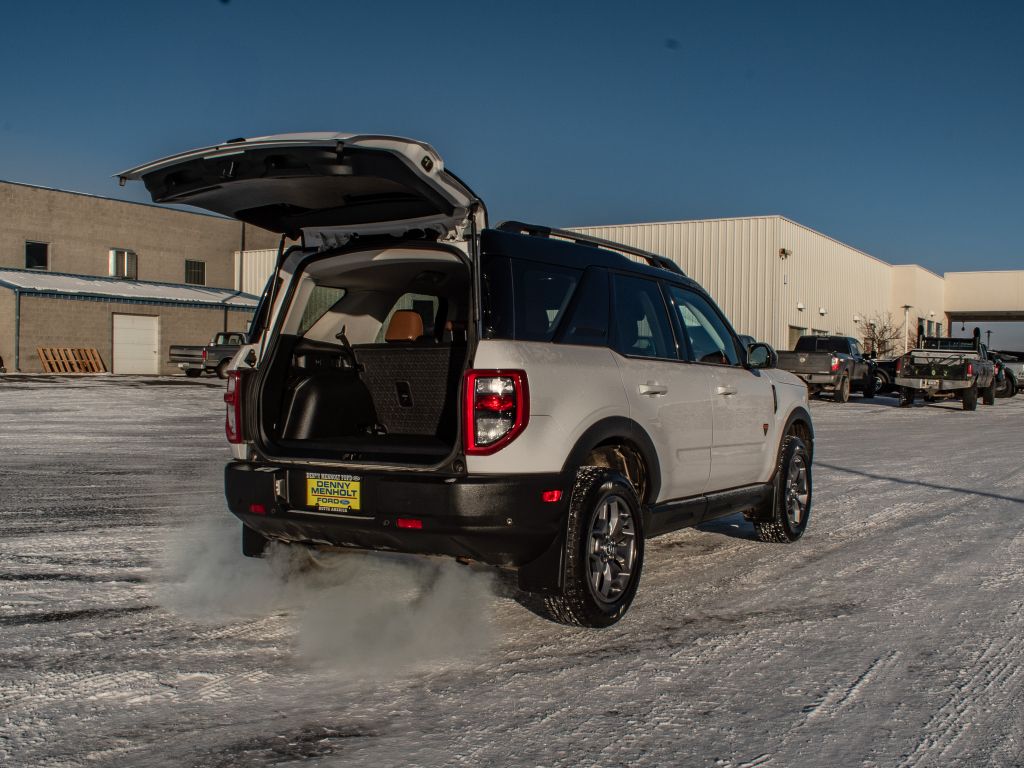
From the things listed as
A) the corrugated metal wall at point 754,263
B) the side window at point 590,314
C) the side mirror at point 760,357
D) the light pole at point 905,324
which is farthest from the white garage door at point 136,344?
the light pole at point 905,324

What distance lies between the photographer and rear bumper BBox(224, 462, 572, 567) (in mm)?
4355

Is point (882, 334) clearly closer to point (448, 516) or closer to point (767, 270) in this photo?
point (767, 270)

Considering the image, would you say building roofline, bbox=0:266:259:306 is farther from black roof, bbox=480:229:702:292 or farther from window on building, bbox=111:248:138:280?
black roof, bbox=480:229:702:292

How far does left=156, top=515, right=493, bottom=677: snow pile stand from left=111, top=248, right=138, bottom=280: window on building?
44.0 m

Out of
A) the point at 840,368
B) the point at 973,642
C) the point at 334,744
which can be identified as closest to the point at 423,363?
the point at 334,744

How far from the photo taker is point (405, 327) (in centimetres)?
564

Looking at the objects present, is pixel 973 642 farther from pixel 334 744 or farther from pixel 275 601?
pixel 275 601

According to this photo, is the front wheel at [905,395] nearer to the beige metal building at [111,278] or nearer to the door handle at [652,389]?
the door handle at [652,389]

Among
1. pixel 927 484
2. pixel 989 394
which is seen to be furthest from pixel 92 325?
pixel 927 484

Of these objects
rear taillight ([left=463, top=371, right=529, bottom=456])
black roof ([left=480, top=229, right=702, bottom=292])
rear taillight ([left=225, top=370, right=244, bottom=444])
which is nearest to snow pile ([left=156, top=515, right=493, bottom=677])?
rear taillight ([left=225, top=370, right=244, bottom=444])

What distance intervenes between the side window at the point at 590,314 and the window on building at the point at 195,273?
48.0 metres

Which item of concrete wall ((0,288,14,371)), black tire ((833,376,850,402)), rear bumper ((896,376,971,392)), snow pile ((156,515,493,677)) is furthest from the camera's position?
concrete wall ((0,288,14,371))

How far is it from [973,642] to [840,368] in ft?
80.3

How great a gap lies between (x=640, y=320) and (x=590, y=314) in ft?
1.93
